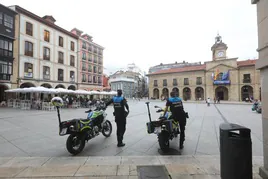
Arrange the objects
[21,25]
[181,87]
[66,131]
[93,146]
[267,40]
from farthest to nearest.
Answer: [181,87], [21,25], [93,146], [66,131], [267,40]

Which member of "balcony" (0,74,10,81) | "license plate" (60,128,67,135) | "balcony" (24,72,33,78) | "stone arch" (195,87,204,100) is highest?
"balcony" (24,72,33,78)

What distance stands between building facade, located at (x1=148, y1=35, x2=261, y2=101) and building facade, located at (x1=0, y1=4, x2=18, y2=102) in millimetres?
37415

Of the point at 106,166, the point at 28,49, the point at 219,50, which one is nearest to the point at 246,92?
the point at 219,50

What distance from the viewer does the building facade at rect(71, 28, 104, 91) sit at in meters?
30.0

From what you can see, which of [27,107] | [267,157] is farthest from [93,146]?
[27,107]

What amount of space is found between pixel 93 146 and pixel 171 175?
8.19 feet

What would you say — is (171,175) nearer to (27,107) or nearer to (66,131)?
(66,131)

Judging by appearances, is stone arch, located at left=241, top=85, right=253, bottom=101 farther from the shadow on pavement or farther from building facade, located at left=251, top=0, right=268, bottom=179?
building facade, located at left=251, top=0, right=268, bottom=179

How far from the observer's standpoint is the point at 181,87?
42.9 metres

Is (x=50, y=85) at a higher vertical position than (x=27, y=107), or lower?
higher

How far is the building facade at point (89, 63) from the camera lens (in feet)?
98.5

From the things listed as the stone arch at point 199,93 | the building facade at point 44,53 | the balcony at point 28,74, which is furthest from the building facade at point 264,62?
the stone arch at point 199,93

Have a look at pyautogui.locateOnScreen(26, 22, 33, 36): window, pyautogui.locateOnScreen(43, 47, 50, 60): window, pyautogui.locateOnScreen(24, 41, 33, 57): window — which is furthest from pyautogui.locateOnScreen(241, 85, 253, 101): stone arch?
pyautogui.locateOnScreen(26, 22, 33, 36): window

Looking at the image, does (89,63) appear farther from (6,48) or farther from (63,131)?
(63,131)
